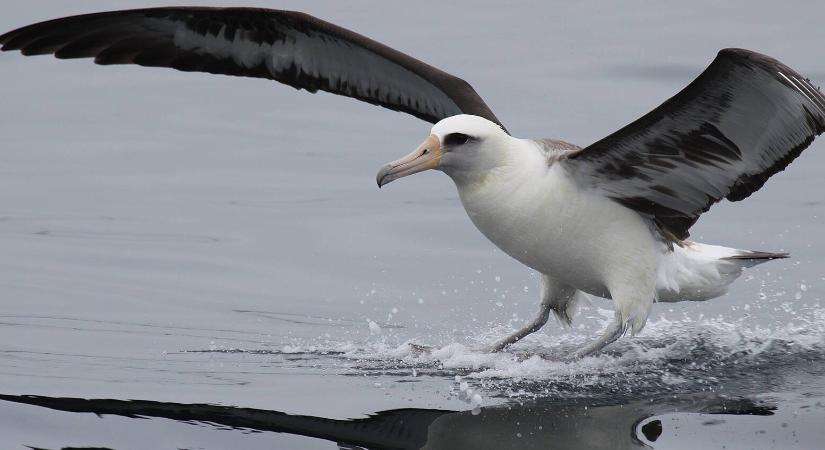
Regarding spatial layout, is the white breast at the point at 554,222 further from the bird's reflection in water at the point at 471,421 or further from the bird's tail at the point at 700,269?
the bird's reflection in water at the point at 471,421

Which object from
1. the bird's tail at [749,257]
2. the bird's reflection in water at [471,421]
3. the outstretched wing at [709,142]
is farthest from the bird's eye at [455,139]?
the bird's tail at [749,257]

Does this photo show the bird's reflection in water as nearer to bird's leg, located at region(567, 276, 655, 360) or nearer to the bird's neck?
bird's leg, located at region(567, 276, 655, 360)

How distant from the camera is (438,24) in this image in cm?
1944

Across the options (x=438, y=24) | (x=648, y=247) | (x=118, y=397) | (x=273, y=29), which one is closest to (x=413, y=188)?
(x=273, y=29)

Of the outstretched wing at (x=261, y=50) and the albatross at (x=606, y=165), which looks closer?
the albatross at (x=606, y=165)

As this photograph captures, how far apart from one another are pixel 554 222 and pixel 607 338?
0.65m

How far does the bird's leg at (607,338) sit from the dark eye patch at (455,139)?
3.74 ft

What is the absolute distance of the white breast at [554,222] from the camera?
7.21m

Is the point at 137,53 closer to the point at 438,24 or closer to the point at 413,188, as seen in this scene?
the point at 413,188

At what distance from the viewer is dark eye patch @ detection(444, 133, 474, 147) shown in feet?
23.5

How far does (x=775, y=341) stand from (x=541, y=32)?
11832 millimetres

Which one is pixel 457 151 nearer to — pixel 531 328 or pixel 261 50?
pixel 531 328

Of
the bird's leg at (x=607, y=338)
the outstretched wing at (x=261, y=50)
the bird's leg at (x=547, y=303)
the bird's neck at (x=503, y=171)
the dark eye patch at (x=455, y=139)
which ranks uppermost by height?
the outstretched wing at (x=261, y=50)

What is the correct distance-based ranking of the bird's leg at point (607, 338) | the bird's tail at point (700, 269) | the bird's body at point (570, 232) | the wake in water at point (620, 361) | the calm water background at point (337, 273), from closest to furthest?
the calm water background at point (337, 273)
the wake in water at point (620, 361)
the bird's body at point (570, 232)
the bird's leg at point (607, 338)
the bird's tail at point (700, 269)
